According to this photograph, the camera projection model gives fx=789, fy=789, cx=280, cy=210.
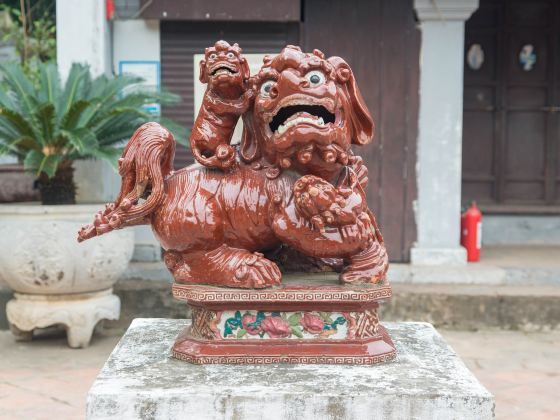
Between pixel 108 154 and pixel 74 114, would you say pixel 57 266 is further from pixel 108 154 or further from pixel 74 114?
pixel 74 114

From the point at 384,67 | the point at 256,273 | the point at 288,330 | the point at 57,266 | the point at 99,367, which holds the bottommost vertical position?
the point at 99,367

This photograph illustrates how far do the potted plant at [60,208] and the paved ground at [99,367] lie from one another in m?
0.17

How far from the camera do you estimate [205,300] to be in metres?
2.03

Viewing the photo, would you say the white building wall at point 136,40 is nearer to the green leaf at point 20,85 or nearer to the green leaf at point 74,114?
the green leaf at point 20,85

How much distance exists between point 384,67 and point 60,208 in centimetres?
242

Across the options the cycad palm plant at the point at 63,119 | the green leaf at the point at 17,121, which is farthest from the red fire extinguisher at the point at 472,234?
the green leaf at the point at 17,121

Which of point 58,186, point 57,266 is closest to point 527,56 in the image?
point 58,186

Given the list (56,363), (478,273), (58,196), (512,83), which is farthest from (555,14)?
(56,363)

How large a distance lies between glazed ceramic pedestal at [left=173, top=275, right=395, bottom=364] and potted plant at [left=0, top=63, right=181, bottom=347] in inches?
102

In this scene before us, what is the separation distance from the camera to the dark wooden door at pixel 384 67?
546cm

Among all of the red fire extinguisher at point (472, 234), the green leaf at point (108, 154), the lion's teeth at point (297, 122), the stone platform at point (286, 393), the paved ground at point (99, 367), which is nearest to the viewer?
the stone platform at point (286, 393)

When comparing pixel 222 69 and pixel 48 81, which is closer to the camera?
pixel 222 69

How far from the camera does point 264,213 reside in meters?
2.09

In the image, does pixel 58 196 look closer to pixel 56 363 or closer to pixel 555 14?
pixel 56 363
